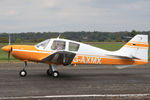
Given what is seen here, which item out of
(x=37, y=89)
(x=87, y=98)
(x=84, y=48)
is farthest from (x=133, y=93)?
(x=84, y=48)

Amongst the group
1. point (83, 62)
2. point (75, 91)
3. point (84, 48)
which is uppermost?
point (84, 48)

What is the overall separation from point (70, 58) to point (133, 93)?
13.2ft

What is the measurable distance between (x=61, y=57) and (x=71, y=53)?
610mm

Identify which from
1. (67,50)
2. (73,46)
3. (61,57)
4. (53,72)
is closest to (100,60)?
(73,46)

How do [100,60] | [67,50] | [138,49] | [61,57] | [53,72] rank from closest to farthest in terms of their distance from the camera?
[61,57] → [67,50] → [53,72] → [100,60] → [138,49]

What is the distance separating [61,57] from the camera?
411 inches

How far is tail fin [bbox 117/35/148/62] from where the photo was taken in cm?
1180

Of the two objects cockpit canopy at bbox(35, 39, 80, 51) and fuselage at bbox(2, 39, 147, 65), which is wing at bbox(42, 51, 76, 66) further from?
cockpit canopy at bbox(35, 39, 80, 51)

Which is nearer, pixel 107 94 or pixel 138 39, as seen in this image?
pixel 107 94

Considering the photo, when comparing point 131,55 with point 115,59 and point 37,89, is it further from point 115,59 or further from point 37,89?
point 37,89

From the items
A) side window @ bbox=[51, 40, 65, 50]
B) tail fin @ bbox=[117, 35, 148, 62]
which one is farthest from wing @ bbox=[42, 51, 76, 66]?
tail fin @ bbox=[117, 35, 148, 62]

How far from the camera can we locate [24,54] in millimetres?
10766

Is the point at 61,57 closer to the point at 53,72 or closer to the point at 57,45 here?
the point at 57,45

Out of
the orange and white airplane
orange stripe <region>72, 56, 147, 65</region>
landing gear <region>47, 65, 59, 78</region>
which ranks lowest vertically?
landing gear <region>47, 65, 59, 78</region>
